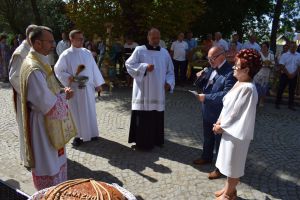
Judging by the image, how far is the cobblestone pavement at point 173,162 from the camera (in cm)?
484

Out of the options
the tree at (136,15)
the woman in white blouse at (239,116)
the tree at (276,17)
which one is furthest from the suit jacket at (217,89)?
the tree at (276,17)

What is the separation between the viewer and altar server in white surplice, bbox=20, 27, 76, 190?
394 cm

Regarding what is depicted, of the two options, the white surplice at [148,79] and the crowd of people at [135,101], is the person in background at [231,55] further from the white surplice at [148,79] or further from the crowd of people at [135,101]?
the crowd of people at [135,101]

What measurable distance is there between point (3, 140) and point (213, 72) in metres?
4.32

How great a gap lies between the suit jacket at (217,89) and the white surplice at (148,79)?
1211 millimetres

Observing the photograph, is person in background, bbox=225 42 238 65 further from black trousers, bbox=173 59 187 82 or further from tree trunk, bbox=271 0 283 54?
tree trunk, bbox=271 0 283 54

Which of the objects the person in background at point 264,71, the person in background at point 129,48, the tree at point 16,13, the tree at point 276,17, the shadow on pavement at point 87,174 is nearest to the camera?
the shadow on pavement at point 87,174

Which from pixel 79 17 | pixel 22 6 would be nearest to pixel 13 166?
pixel 79 17

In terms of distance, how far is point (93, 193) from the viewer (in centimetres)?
238

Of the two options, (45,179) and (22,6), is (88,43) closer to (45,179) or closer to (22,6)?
(45,179)

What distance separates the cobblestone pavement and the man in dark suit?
565 millimetres

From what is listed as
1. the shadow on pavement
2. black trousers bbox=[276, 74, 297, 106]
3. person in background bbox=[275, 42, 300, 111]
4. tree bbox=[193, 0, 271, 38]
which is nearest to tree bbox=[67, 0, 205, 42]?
tree bbox=[193, 0, 271, 38]

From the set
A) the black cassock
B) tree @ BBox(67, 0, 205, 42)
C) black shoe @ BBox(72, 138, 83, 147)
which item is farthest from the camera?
tree @ BBox(67, 0, 205, 42)

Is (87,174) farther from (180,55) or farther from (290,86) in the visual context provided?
(180,55)
